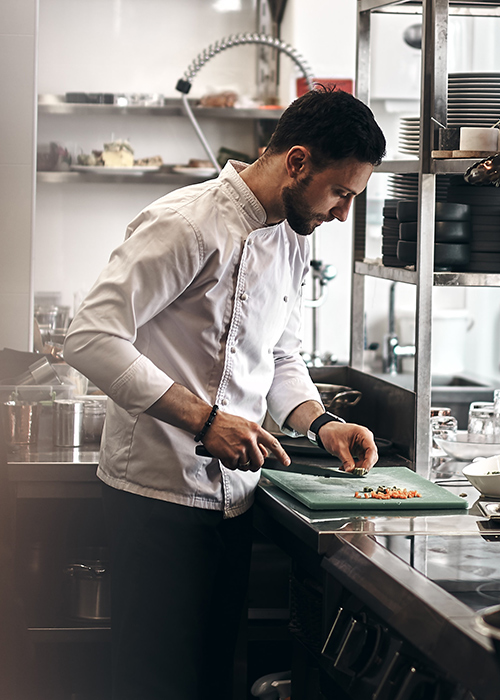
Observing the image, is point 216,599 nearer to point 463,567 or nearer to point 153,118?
point 463,567

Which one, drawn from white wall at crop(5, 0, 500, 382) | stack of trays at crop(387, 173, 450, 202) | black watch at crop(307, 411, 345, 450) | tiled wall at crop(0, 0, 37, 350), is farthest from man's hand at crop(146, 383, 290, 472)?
white wall at crop(5, 0, 500, 382)

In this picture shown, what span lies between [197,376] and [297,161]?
431 mm

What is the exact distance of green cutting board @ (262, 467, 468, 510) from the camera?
1525mm

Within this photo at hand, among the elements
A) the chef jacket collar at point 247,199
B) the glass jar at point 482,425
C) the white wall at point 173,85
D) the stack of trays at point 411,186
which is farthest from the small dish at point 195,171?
the chef jacket collar at point 247,199

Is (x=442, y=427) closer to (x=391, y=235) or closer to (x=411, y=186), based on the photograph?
(x=391, y=235)

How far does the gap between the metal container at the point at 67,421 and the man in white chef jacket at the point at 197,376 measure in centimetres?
38

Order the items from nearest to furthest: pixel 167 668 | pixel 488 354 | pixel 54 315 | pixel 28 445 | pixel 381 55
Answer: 1. pixel 167 668
2. pixel 28 445
3. pixel 54 315
4. pixel 381 55
5. pixel 488 354

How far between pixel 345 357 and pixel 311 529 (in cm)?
328

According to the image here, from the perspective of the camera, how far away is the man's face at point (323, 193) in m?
1.55

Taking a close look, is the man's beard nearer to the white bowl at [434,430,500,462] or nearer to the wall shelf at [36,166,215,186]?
the white bowl at [434,430,500,462]

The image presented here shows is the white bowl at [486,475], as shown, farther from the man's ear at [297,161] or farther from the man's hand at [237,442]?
the man's ear at [297,161]

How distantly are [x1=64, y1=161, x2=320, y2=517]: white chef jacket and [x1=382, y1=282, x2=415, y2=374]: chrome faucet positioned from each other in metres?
2.37

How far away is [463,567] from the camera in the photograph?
48.4 inches

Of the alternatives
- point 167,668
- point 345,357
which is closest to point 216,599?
point 167,668
